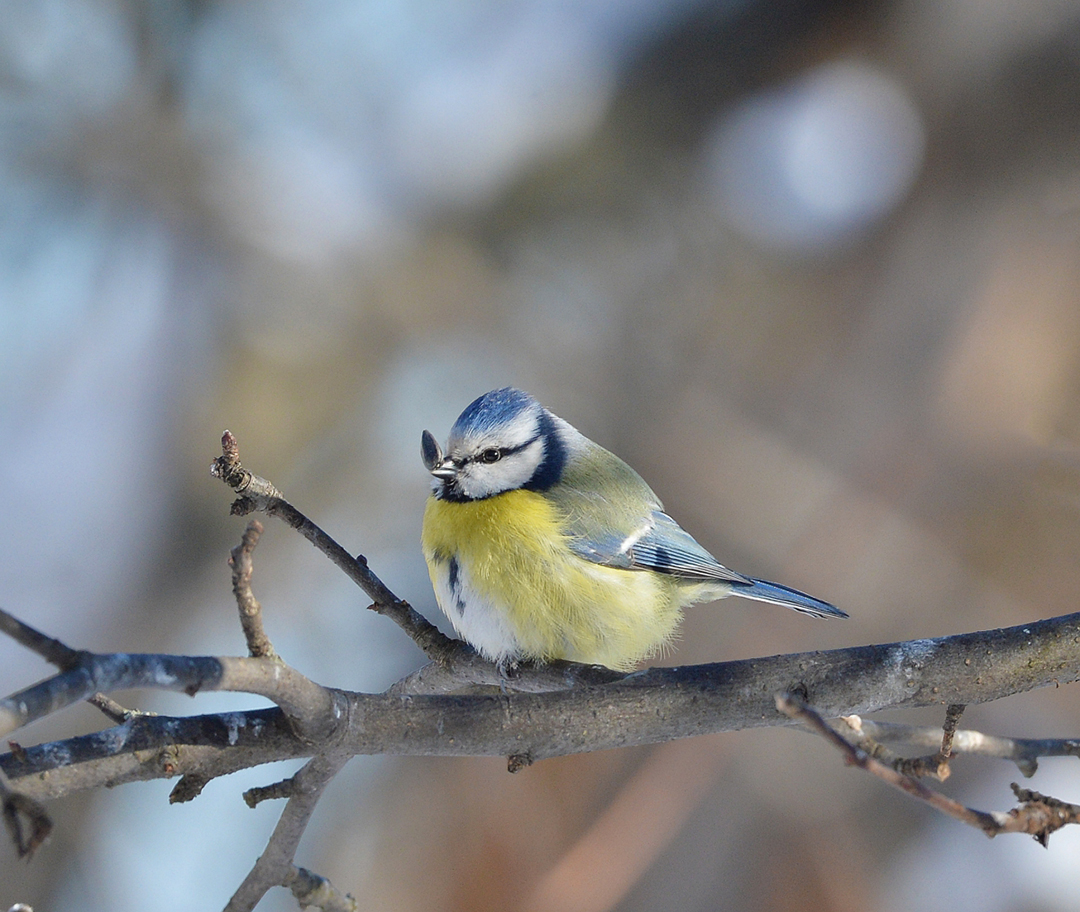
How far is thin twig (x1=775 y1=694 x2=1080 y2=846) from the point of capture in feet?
2.19

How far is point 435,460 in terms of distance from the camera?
5.09ft

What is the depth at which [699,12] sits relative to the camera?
3.83 meters

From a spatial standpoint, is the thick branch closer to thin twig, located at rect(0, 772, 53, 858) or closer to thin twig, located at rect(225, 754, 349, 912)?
thin twig, located at rect(225, 754, 349, 912)

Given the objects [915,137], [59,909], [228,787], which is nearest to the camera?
[228,787]

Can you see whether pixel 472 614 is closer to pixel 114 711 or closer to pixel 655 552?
pixel 655 552

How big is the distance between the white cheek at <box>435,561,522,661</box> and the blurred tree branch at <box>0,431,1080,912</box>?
156 millimetres

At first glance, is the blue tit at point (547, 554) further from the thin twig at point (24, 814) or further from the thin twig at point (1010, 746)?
the thin twig at point (24, 814)

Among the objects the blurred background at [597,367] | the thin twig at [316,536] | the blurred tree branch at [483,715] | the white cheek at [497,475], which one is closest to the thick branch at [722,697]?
the blurred tree branch at [483,715]

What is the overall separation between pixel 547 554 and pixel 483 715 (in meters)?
0.45

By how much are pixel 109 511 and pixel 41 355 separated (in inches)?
24.6

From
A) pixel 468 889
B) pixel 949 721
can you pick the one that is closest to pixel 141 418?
pixel 468 889

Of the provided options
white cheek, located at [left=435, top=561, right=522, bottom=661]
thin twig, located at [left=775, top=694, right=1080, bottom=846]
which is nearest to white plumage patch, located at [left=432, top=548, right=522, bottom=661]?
white cheek, located at [left=435, top=561, right=522, bottom=661]

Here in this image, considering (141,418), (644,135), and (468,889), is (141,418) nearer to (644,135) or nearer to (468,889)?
(468,889)

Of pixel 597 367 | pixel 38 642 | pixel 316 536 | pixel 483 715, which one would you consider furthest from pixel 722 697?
pixel 597 367
